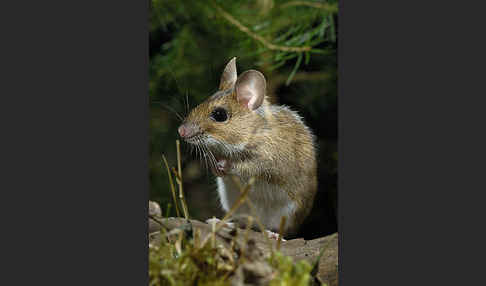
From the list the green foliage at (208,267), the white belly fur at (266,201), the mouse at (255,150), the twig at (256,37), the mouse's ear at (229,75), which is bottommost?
the green foliage at (208,267)

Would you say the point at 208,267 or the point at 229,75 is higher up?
the point at 229,75

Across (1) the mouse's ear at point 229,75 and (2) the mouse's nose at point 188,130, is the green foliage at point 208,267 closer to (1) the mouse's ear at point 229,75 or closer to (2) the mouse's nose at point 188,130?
(2) the mouse's nose at point 188,130

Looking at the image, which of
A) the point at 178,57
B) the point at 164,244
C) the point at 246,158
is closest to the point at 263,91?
the point at 246,158

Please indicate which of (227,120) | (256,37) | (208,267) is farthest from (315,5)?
(208,267)

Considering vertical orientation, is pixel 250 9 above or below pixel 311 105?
above

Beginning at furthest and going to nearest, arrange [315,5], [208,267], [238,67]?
[315,5], [238,67], [208,267]

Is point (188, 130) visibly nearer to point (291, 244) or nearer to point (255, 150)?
point (255, 150)

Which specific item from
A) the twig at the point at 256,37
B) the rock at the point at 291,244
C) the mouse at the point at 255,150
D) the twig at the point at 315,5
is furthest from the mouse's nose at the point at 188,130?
the twig at the point at 315,5

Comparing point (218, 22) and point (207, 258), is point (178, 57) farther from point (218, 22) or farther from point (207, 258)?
point (207, 258)
